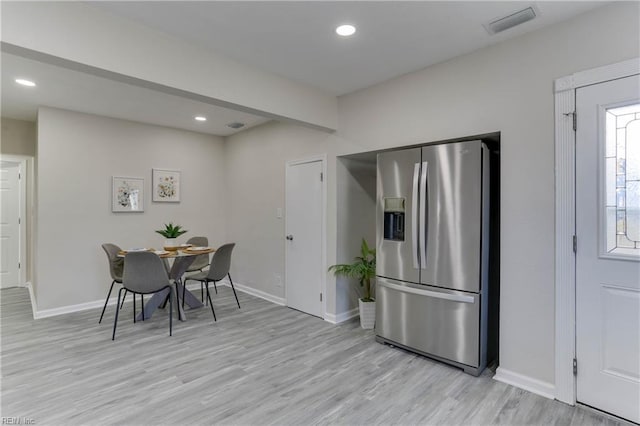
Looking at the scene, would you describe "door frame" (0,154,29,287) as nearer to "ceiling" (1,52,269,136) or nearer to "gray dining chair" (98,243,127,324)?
"ceiling" (1,52,269,136)

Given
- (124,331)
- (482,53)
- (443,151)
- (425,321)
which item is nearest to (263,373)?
(425,321)

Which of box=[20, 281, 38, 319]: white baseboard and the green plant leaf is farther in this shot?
box=[20, 281, 38, 319]: white baseboard

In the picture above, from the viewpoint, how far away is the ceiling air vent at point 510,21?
6.98 ft

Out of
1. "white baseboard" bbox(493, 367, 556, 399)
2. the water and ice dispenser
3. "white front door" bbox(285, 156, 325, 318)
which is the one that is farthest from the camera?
"white front door" bbox(285, 156, 325, 318)

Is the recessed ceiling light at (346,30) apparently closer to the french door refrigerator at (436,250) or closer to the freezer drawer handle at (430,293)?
the french door refrigerator at (436,250)

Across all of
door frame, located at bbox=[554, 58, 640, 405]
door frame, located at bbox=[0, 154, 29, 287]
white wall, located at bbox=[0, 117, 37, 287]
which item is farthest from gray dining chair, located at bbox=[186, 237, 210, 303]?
door frame, located at bbox=[554, 58, 640, 405]

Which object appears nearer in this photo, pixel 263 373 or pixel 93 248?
pixel 263 373

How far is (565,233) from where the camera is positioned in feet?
7.21

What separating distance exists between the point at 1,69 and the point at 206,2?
2366mm

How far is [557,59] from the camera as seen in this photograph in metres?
2.24

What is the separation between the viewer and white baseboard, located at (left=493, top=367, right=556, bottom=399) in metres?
2.26

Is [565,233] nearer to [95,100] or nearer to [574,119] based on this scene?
[574,119]

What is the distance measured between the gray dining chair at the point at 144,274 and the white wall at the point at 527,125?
122 inches

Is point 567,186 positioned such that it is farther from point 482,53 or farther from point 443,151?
point 482,53
